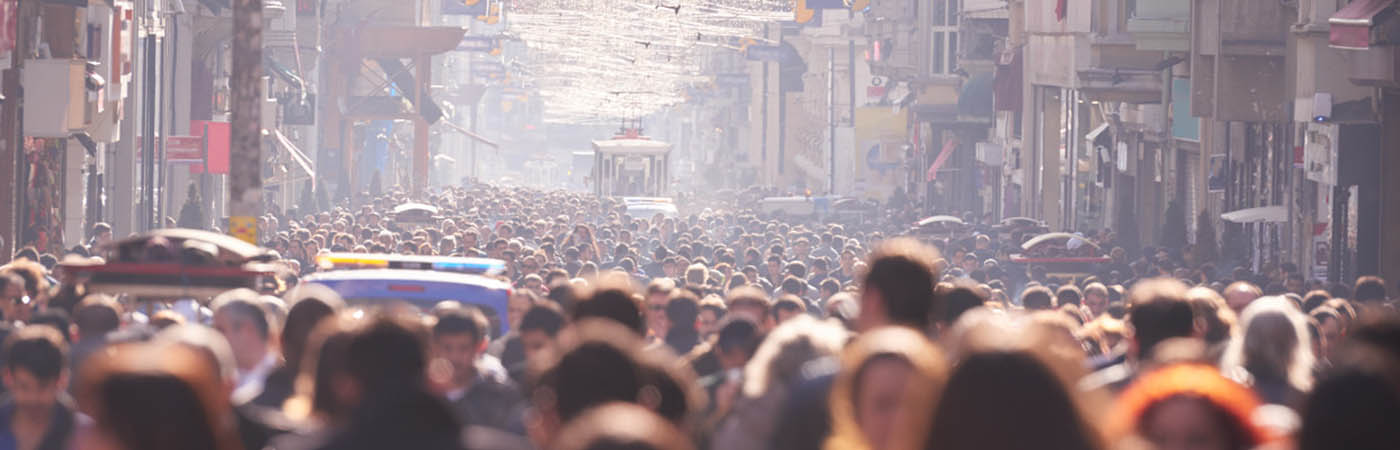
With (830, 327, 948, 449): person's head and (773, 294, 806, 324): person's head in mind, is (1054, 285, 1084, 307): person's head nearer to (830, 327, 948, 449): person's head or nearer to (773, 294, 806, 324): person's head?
(773, 294, 806, 324): person's head

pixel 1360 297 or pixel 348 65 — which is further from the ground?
pixel 348 65

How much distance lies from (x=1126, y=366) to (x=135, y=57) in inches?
1280

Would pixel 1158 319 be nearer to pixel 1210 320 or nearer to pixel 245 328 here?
pixel 1210 320

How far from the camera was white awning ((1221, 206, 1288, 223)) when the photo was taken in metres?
31.5

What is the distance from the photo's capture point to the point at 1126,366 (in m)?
7.89

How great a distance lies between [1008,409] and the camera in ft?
12.7

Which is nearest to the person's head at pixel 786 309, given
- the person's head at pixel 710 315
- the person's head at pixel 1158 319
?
the person's head at pixel 710 315

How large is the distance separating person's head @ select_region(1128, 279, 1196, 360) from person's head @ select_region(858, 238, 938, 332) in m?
1.37

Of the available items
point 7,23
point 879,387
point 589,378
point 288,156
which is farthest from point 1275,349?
point 288,156

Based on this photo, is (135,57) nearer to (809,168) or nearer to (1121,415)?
(1121,415)

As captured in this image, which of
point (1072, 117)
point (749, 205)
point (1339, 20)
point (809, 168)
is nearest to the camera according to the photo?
point (1339, 20)

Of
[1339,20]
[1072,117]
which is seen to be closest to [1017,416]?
[1339,20]

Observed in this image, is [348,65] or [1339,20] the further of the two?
[348,65]

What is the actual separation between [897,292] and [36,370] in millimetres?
3015
